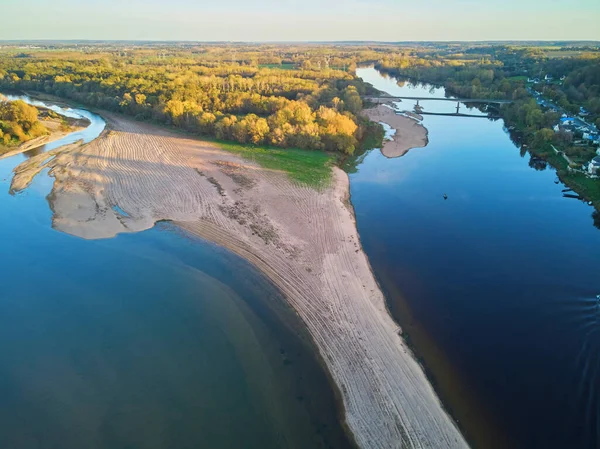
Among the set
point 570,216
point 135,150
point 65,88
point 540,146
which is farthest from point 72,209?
point 65,88

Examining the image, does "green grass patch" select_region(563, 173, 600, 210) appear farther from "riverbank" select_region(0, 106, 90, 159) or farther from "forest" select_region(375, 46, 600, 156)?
"riverbank" select_region(0, 106, 90, 159)

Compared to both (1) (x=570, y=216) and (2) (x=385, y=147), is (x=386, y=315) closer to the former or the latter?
(1) (x=570, y=216)

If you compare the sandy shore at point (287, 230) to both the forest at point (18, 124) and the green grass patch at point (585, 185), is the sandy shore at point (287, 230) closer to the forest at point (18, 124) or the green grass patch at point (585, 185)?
the forest at point (18, 124)

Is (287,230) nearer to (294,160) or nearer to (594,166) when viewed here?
(294,160)

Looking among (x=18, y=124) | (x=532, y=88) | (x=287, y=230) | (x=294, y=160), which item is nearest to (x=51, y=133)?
(x=18, y=124)

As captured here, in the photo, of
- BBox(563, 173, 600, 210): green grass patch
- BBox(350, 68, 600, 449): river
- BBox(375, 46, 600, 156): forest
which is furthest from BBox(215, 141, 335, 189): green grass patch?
BBox(375, 46, 600, 156): forest

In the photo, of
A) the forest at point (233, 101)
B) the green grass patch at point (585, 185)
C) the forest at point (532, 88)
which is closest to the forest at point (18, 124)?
the forest at point (233, 101)
